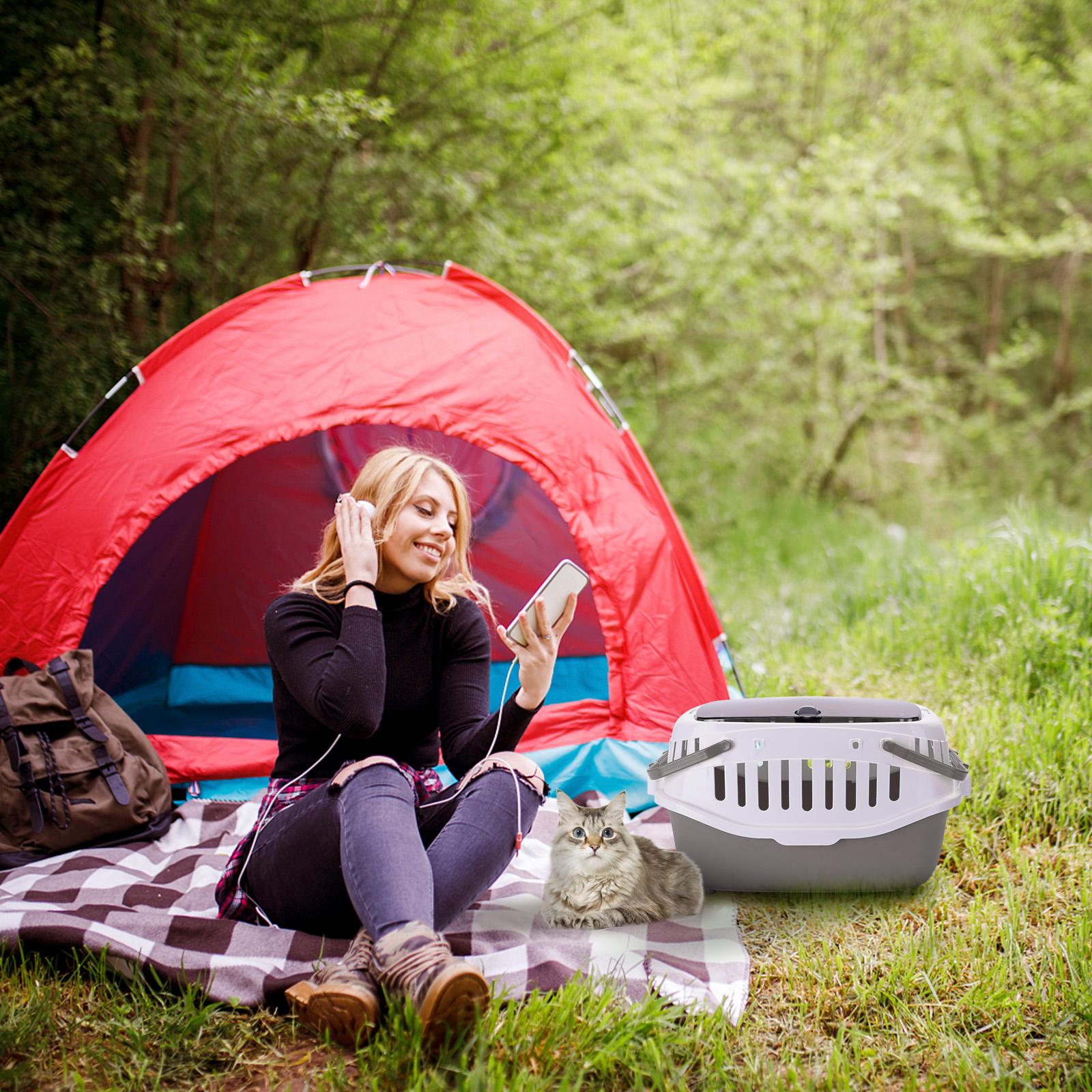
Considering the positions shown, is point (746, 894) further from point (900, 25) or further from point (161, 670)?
point (900, 25)

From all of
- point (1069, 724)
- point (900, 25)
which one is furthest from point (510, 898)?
point (900, 25)

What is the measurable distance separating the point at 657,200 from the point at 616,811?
14.7 feet

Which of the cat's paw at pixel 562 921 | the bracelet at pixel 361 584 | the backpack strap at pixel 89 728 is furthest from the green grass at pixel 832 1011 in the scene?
the bracelet at pixel 361 584

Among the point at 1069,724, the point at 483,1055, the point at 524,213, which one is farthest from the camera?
the point at 524,213

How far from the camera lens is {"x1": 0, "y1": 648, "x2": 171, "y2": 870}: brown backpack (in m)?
2.03

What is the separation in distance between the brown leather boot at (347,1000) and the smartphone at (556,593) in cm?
59

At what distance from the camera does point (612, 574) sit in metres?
2.36

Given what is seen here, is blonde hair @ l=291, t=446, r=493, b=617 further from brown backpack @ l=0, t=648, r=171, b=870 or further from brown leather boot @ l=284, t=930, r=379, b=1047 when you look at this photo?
brown backpack @ l=0, t=648, r=171, b=870

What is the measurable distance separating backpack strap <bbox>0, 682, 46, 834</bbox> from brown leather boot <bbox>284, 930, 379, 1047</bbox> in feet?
3.10

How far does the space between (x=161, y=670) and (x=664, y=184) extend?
443 centimetres

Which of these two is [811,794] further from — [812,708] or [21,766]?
[21,766]

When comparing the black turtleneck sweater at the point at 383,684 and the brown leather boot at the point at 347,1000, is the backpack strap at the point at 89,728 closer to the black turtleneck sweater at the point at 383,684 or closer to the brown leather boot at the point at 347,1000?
the black turtleneck sweater at the point at 383,684

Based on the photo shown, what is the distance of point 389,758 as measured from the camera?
1632 mm

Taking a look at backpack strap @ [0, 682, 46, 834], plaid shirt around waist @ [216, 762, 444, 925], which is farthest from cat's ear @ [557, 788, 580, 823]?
backpack strap @ [0, 682, 46, 834]
